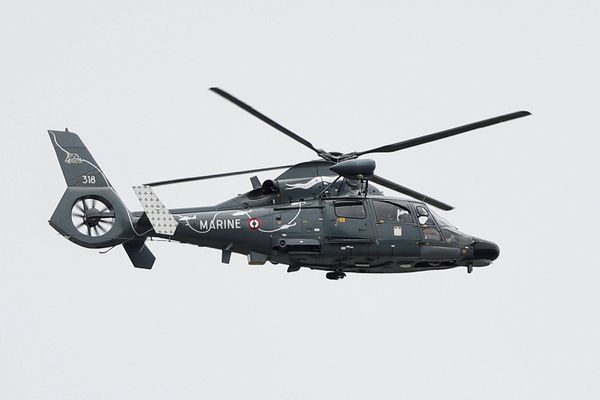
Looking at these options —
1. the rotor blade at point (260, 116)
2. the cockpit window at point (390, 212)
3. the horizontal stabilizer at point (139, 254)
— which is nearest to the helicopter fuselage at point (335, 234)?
the cockpit window at point (390, 212)

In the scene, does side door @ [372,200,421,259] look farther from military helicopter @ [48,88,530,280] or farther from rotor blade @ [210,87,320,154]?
rotor blade @ [210,87,320,154]

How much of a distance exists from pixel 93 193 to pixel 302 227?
5.03m

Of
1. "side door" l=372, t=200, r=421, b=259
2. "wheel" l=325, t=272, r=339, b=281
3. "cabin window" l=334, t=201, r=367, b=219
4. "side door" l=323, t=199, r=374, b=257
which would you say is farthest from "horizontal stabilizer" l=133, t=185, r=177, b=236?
"side door" l=372, t=200, r=421, b=259

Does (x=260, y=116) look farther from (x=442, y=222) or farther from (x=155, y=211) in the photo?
(x=442, y=222)

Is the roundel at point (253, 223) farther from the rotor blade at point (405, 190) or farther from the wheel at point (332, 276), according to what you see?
the rotor blade at point (405, 190)

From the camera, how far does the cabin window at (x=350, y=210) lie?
32344mm

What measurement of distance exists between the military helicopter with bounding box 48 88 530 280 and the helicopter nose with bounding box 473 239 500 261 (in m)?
0.03

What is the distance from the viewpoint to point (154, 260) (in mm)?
31734

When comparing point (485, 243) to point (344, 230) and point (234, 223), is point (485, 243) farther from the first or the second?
point (234, 223)

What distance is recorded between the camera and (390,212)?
108 ft

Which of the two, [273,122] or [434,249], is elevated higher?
[273,122]

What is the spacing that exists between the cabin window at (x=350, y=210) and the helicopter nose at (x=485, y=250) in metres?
3.25

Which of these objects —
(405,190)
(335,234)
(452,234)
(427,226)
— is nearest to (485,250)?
(452,234)

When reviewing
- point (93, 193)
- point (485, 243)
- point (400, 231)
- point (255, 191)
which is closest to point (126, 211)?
point (93, 193)
